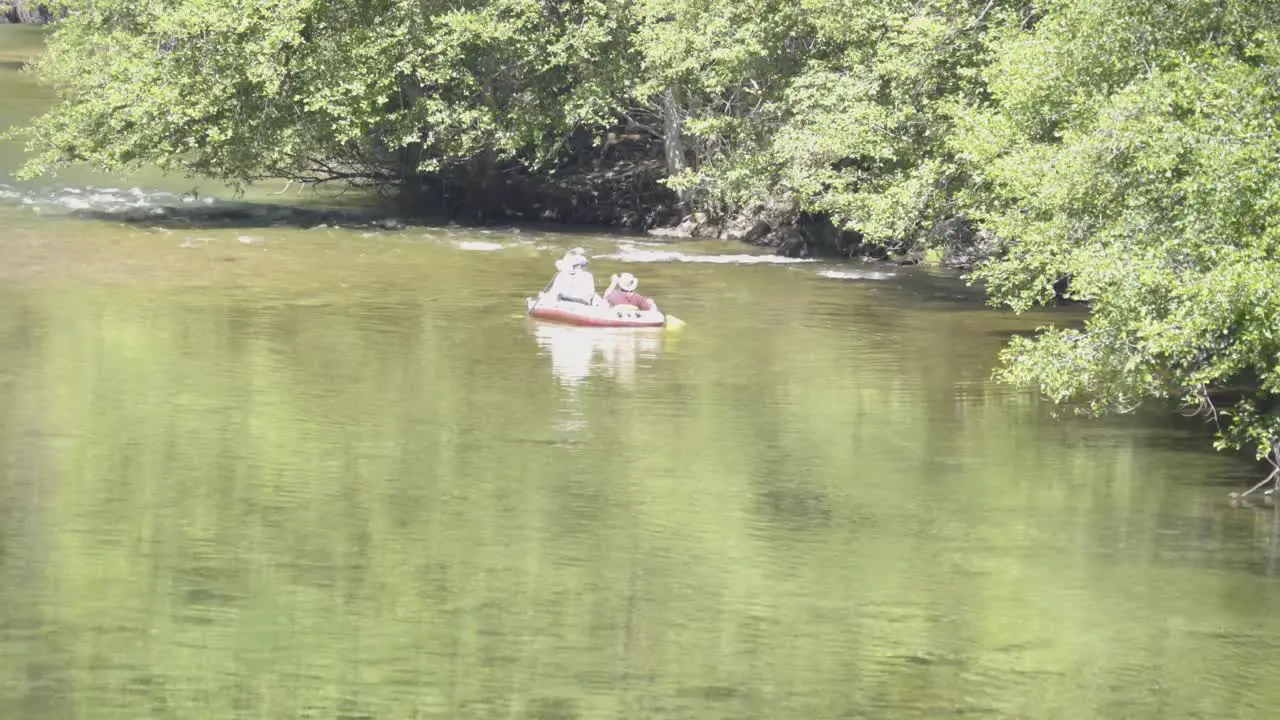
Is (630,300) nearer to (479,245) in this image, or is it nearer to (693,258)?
(693,258)

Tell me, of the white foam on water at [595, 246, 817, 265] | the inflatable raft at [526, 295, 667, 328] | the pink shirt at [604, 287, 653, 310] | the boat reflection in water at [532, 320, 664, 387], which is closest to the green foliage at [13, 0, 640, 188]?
the white foam on water at [595, 246, 817, 265]

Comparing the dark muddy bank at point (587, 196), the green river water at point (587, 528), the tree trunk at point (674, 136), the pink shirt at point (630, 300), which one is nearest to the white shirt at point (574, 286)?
the pink shirt at point (630, 300)

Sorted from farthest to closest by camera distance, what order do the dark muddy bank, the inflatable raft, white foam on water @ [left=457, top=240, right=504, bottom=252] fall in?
the dark muddy bank, white foam on water @ [left=457, top=240, right=504, bottom=252], the inflatable raft

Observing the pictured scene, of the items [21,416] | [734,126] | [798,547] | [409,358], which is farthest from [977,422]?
[734,126]

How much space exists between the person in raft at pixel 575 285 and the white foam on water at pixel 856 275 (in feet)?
23.4

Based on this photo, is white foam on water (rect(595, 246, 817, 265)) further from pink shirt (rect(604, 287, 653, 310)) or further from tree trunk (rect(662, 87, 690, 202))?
pink shirt (rect(604, 287, 653, 310))

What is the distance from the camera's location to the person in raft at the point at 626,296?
26.6 m

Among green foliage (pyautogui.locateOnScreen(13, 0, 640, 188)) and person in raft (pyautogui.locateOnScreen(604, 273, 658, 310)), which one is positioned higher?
green foliage (pyautogui.locateOnScreen(13, 0, 640, 188))

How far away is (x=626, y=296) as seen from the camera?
26703 mm

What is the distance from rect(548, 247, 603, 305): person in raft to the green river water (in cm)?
83

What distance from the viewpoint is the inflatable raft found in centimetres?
2612

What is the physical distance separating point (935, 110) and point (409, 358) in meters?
9.59

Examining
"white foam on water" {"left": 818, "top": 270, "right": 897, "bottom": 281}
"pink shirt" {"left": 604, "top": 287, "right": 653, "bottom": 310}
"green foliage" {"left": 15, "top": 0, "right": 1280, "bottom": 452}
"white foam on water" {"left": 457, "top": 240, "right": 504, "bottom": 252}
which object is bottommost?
"pink shirt" {"left": 604, "top": 287, "right": 653, "bottom": 310}

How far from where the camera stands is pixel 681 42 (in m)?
34.6
